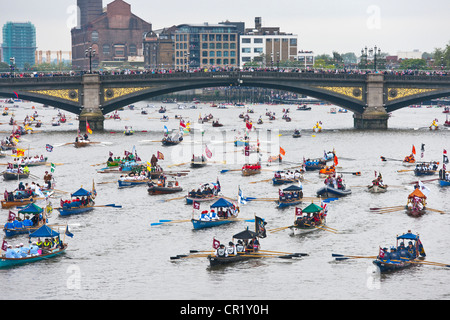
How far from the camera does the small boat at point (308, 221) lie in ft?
223

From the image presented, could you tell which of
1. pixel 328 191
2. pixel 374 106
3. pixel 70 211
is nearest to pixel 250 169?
pixel 328 191

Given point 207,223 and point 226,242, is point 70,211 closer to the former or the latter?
point 207,223

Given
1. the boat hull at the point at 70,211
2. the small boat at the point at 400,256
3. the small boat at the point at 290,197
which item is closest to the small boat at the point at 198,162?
the small boat at the point at 290,197

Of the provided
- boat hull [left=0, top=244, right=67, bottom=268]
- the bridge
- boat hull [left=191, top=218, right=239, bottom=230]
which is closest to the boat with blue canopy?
boat hull [left=191, top=218, right=239, bottom=230]

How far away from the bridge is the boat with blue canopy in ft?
246

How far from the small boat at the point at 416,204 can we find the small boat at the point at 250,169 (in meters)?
26.7

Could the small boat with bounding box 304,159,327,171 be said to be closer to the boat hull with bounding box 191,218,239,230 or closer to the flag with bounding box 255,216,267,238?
the boat hull with bounding box 191,218,239,230

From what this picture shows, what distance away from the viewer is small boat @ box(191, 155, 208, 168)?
105812 mm

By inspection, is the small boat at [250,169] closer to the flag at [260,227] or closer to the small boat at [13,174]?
the small boat at [13,174]

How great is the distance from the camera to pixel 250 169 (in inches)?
3907
